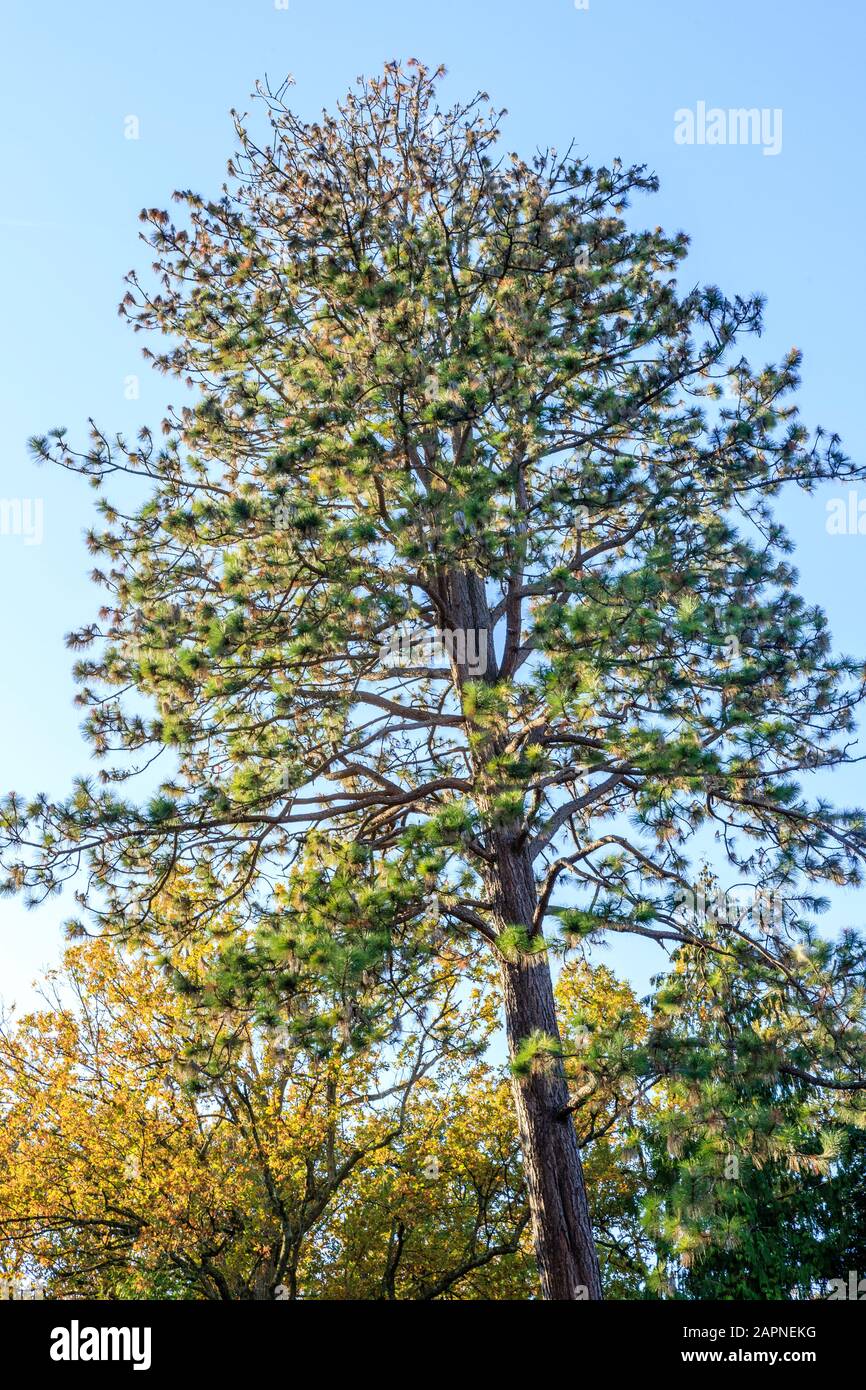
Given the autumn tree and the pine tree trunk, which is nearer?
the pine tree trunk

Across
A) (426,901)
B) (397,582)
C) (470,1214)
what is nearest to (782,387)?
(397,582)

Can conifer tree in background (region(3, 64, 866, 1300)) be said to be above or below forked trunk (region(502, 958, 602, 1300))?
above

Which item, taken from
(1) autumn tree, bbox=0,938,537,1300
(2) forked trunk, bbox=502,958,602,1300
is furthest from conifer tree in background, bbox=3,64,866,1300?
(1) autumn tree, bbox=0,938,537,1300

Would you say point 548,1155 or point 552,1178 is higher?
point 548,1155

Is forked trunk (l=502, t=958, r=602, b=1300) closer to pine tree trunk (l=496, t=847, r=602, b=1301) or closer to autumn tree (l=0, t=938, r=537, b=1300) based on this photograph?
pine tree trunk (l=496, t=847, r=602, b=1301)

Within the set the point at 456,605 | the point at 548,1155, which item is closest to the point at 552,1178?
the point at 548,1155

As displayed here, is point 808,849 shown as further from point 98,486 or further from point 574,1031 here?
point 98,486

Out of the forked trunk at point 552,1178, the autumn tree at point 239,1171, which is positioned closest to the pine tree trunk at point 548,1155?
the forked trunk at point 552,1178

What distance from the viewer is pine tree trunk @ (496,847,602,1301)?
7.02 meters

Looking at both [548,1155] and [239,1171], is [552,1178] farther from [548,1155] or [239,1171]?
[239,1171]

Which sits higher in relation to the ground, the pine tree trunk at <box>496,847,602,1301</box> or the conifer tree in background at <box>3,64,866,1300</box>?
the conifer tree in background at <box>3,64,866,1300</box>

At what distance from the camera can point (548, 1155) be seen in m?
7.27

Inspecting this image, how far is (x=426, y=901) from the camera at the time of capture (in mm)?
7211

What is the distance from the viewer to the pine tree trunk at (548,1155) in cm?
702
